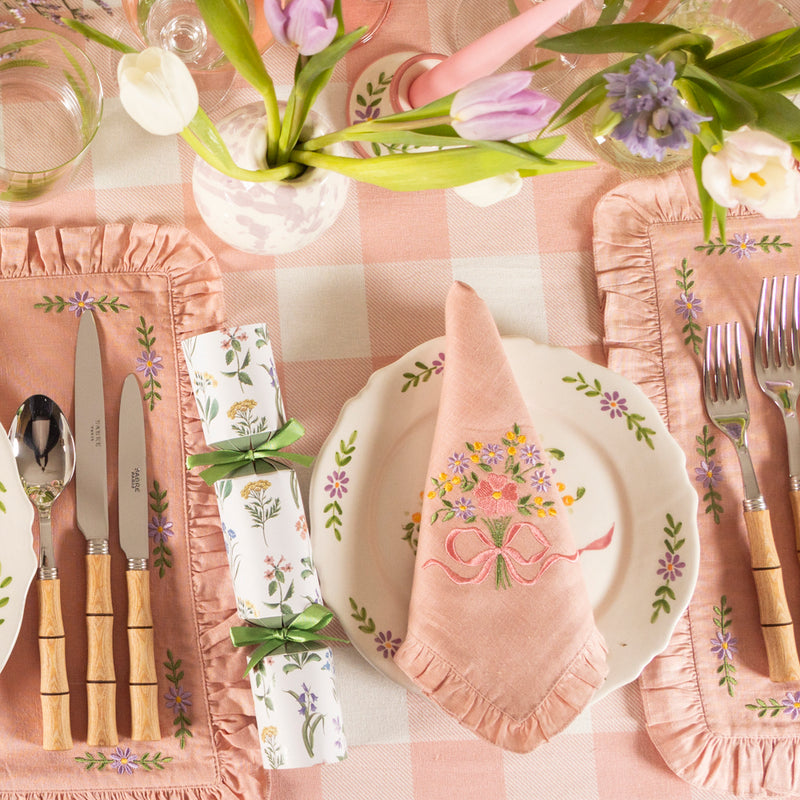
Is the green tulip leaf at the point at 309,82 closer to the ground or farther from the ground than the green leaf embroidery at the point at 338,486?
farther from the ground

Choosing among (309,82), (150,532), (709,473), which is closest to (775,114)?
(309,82)

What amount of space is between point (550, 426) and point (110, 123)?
53cm

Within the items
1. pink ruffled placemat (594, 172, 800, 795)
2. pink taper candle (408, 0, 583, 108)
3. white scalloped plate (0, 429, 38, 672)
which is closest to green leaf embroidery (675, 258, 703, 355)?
pink ruffled placemat (594, 172, 800, 795)

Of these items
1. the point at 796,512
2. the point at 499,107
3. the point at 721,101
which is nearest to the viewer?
the point at 499,107

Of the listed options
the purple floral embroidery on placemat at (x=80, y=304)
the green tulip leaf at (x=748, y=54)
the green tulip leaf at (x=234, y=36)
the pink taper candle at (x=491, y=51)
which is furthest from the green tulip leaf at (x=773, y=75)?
the purple floral embroidery on placemat at (x=80, y=304)

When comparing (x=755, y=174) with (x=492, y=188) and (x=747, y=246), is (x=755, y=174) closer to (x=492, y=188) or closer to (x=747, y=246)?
(x=492, y=188)

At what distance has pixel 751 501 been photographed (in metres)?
0.74

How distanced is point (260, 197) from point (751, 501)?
0.54 meters

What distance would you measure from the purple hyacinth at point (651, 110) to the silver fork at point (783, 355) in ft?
1.33

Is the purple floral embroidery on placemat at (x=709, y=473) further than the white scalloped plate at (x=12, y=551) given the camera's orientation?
Yes

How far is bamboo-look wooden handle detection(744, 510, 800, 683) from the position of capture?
2.39 ft

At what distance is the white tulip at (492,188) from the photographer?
50cm

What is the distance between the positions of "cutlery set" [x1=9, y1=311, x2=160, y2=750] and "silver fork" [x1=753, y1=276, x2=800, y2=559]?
62 centimetres

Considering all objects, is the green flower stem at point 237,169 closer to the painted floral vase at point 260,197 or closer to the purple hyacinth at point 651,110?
the painted floral vase at point 260,197
